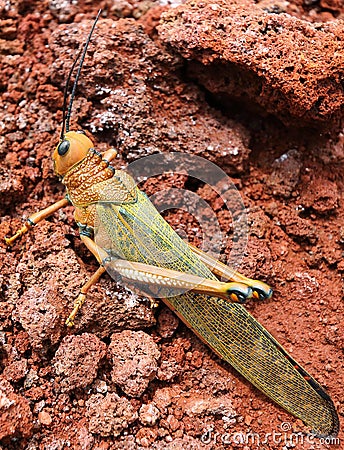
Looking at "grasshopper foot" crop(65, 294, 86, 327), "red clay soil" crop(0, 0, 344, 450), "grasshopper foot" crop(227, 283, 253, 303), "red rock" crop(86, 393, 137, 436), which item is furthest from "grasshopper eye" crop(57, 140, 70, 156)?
"red rock" crop(86, 393, 137, 436)

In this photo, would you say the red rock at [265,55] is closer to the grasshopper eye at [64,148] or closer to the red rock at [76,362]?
the grasshopper eye at [64,148]

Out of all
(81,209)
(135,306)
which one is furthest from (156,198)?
(135,306)

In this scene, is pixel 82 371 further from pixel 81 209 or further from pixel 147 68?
pixel 147 68

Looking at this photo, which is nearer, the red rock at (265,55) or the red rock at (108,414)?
the red rock at (108,414)

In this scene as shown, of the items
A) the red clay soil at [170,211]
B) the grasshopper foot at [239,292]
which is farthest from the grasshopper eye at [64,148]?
the grasshopper foot at [239,292]

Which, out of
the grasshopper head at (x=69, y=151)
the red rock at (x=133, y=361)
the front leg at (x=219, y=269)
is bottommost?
the red rock at (x=133, y=361)

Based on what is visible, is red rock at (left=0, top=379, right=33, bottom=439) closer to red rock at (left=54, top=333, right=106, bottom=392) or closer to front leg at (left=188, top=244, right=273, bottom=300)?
red rock at (left=54, top=333, right=106, bottom=392)

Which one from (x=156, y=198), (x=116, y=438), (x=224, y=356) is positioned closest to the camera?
(x=116, y=438)

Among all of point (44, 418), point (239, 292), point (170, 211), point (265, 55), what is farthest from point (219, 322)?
point (265, 55)
